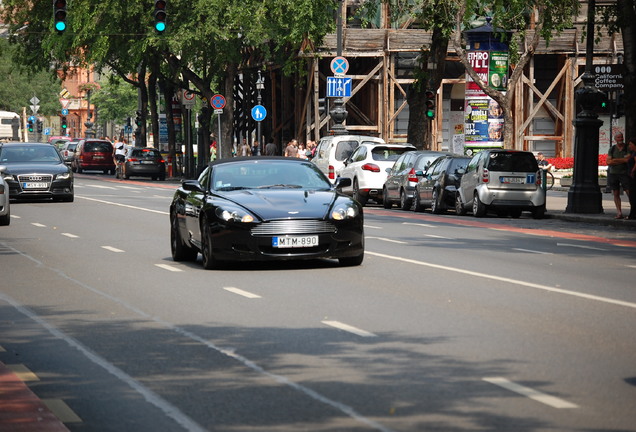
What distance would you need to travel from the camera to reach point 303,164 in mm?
18234

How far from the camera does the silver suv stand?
1252 inches

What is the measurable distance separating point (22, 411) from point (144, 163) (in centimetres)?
5691

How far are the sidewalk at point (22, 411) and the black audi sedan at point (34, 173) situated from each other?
1052 inches

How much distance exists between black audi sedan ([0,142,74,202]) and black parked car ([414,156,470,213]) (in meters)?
8.80

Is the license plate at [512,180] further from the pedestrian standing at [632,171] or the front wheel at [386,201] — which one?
the front wheel at [386,201]

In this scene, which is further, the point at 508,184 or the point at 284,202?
the point at 508,184

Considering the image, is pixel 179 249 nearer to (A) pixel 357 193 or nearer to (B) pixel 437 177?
(B) pixel 437 177

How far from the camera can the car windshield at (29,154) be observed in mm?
36500

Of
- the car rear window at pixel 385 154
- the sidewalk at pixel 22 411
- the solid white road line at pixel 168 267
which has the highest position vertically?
the car rear window at pixel 385 154

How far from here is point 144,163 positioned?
211 ft

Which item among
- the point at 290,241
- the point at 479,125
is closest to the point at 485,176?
the point at 479,125

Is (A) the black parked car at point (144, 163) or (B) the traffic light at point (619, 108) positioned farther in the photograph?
(A) the black parked car at point (144, 163)

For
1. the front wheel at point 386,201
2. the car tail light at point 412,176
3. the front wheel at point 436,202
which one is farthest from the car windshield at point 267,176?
the front wheel at point 386,201

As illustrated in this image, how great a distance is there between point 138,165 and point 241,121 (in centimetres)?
1121
